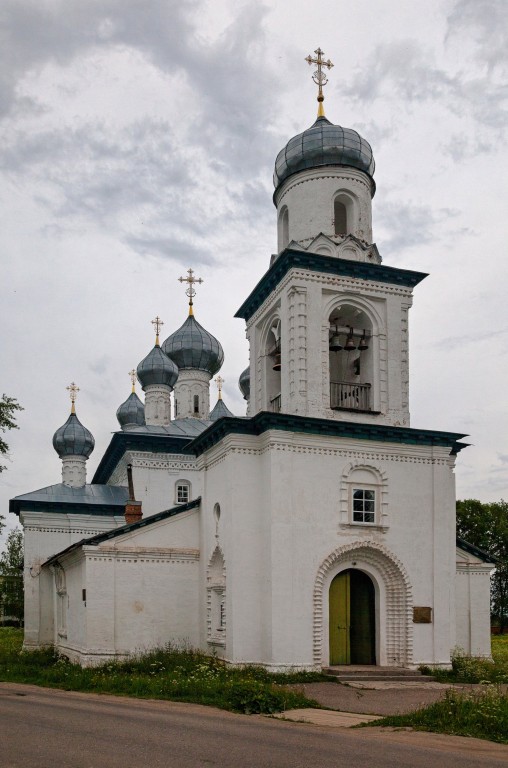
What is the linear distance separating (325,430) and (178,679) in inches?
219

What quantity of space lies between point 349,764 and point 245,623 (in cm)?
818

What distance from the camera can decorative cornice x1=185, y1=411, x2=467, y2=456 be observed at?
16219mm

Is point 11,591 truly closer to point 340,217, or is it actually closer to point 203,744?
point 340,217

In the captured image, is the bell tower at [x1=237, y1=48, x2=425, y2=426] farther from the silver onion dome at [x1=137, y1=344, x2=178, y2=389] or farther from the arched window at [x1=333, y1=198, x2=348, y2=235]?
the silver onion dome at [x1=137, y1=344, x2=178, y2=389]

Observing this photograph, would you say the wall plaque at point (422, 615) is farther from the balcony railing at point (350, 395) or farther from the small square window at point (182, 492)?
the small square window at point (182, 492)

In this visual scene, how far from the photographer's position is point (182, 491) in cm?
2738

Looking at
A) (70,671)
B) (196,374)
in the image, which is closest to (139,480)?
(196,374)

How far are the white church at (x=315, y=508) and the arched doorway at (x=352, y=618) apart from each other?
3 centimetres

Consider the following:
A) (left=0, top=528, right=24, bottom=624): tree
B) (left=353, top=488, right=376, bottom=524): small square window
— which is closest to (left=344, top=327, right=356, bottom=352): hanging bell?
(left=353, top=488, right=376, bottom=524): small square window

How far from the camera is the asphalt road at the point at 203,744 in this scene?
8.02 meters

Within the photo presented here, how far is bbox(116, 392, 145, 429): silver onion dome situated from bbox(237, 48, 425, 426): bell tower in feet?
52.6

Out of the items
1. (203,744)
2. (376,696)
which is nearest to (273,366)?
(376,696)

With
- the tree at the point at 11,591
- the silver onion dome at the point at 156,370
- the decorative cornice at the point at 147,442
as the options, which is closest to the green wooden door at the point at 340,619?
the decorative cornice at the point at 147,442

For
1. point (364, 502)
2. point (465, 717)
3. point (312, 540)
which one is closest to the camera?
point (465, 717)
